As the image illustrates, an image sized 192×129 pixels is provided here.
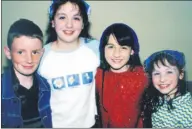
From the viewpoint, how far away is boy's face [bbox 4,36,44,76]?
1340mm

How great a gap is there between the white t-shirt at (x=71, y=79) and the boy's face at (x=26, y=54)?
44 millimetres

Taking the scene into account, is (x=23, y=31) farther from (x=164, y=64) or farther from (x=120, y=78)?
(x=164, y=64)

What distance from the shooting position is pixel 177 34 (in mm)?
1530

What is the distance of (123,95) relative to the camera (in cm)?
137

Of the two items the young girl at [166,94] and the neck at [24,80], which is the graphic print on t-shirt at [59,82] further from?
the young girl at [166,94]

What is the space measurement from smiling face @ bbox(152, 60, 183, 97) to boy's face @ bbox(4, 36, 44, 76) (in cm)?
67

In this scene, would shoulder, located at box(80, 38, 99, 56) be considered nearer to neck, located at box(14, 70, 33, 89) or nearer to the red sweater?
the red sweater

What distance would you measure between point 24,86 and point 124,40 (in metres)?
0.64

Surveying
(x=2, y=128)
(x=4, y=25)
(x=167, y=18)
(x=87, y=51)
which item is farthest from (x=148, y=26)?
(x=2, y=128)

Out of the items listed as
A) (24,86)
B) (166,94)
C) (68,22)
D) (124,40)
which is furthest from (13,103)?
(166,94)

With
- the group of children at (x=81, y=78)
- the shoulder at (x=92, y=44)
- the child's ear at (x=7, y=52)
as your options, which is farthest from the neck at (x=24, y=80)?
the shoulder at (x=92, y=44)

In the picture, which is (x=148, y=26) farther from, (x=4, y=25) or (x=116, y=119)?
(x=4, y=25)

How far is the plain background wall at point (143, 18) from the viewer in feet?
4.98

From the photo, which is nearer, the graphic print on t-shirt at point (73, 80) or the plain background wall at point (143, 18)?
the graphic print on t-shirt at point (73, 80)
